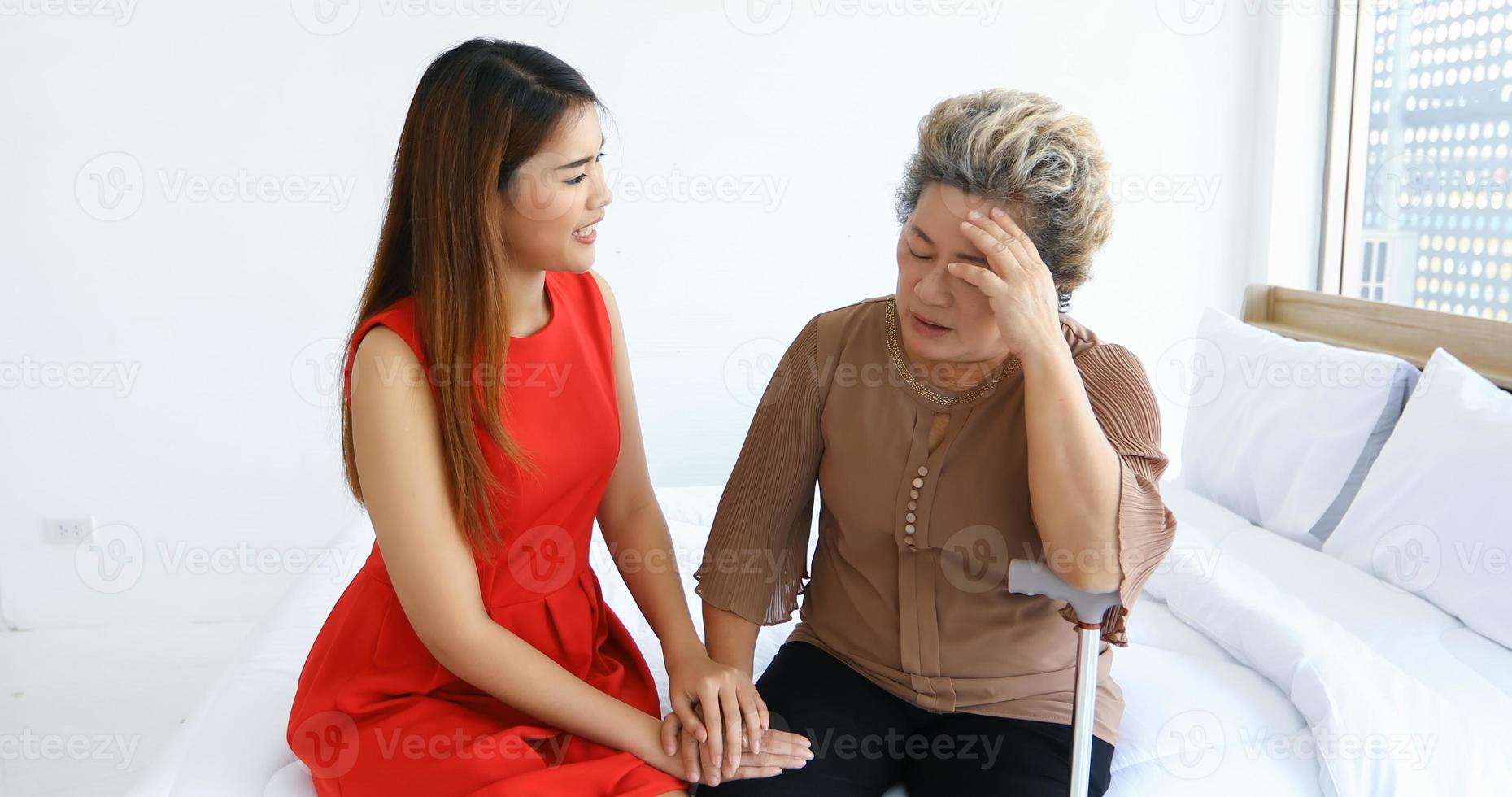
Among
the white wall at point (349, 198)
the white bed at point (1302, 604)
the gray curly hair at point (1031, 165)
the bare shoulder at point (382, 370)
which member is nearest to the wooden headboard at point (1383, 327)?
the white bed at point (1302, 604)

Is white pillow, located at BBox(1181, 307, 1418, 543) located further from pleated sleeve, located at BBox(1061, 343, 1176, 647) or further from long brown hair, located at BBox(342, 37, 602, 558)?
long brown hair, located at BBox(342, 37, 602, 558)

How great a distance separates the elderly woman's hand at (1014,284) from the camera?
1190 mm

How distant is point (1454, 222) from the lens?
2.57m

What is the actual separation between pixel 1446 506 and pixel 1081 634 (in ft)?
3.32

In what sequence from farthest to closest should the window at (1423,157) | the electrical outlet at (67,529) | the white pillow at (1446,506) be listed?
the electrical outlet at (67,529) < the window at (1423,157) < the white pillow at (1446,506)

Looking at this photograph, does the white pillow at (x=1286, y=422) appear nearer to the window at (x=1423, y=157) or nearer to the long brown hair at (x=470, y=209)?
the window at (x=1423, y=157)

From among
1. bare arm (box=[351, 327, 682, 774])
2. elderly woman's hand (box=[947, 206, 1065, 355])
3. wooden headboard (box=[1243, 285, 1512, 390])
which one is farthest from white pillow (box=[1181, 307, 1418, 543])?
bare arm (box=[351, 327, 682, 774])

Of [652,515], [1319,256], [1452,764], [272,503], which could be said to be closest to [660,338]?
[272,503]

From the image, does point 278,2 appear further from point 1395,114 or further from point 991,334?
point 1395,114

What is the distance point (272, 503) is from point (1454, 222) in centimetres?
304

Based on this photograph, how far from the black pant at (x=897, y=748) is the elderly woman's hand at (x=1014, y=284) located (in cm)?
46

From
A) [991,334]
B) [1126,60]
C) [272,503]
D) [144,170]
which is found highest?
[1126,60]

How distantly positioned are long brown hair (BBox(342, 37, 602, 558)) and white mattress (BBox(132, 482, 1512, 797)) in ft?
1.55

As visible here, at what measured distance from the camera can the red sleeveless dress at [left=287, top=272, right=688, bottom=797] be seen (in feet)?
3.98
